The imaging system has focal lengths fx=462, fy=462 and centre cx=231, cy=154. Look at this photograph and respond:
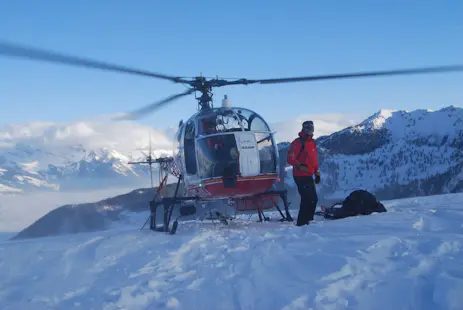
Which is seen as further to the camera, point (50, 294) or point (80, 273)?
point (80, 273)

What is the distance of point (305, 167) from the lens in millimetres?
10695

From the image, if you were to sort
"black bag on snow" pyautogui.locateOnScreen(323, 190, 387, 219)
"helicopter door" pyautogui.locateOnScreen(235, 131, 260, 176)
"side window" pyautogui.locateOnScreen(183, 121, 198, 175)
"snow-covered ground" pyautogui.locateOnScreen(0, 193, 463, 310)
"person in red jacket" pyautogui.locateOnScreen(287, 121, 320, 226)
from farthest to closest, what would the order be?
"side window" pyautogui.locateOnScreen(183, 121, 198, 175)
"helicopter door" pyautogui.locateOnScreen(235, 131, 260, 176)
"black bag on snow" pyautogui.locateOnScreen(323, 190, 387, 219)
"person in red jacket" pyautogui.locateOnScreen(287, 121, 320, 226)
"snow-covered ground" pyautogui.locateOnScreen(0, 193, 463, 310)

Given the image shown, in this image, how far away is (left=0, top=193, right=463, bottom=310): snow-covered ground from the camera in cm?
508

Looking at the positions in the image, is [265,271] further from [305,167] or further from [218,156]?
[218,156]

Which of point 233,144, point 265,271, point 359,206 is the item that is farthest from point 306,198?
point 265,271

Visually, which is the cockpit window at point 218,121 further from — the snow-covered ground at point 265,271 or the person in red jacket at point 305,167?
the snow-covered ground at point 265,271

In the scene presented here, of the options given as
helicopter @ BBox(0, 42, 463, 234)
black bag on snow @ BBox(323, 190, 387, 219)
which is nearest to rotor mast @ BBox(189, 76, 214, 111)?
helicopter @ BBox(0, 42, 463, 234)

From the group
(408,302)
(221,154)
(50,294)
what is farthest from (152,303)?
(221,154)

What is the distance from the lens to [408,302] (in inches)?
187

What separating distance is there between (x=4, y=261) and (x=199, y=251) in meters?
3.54

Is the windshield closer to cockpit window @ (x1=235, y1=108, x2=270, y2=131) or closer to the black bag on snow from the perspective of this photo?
cockpit window @ (x1=235, y1=108, x2=270, y2=131)

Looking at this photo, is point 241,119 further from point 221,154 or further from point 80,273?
point 80,273

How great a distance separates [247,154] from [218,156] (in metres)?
0.81

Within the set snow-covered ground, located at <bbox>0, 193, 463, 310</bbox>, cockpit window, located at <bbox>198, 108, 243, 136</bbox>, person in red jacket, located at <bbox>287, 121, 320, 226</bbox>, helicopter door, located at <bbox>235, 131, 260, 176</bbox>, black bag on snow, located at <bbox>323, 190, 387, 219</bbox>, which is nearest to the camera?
snow-covered ground, located at <bbox>0, 193, 463, 310</bbox>
